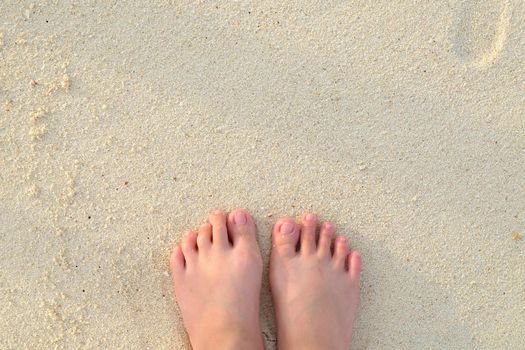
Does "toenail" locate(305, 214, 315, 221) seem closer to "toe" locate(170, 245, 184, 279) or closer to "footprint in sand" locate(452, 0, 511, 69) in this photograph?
"toe" locate(170, 245, 184, 279)

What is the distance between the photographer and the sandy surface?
1.58m

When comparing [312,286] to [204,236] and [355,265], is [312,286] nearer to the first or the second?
[355,265]

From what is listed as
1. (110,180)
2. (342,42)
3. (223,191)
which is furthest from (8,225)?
(342,42)

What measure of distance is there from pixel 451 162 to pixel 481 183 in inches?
4.8

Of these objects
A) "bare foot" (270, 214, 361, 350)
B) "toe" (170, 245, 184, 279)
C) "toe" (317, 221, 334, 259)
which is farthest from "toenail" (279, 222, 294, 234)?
"toe" (170, 245, 184, 279)

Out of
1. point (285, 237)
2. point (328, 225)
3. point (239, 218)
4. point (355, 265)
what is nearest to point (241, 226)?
point (239, 218)

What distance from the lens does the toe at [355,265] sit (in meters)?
1.65

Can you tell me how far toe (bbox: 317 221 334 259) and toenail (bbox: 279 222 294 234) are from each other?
11 cm

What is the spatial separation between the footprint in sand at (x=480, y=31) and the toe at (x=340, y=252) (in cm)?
71

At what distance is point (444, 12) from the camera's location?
5.37 feet

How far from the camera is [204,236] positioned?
1639mm

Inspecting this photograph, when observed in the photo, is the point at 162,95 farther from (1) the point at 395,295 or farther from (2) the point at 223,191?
(1) the point at 395,295

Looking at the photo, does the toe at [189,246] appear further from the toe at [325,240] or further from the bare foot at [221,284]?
the toe at [325,240]

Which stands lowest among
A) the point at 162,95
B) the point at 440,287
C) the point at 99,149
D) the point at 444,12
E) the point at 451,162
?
the point at 440,287
